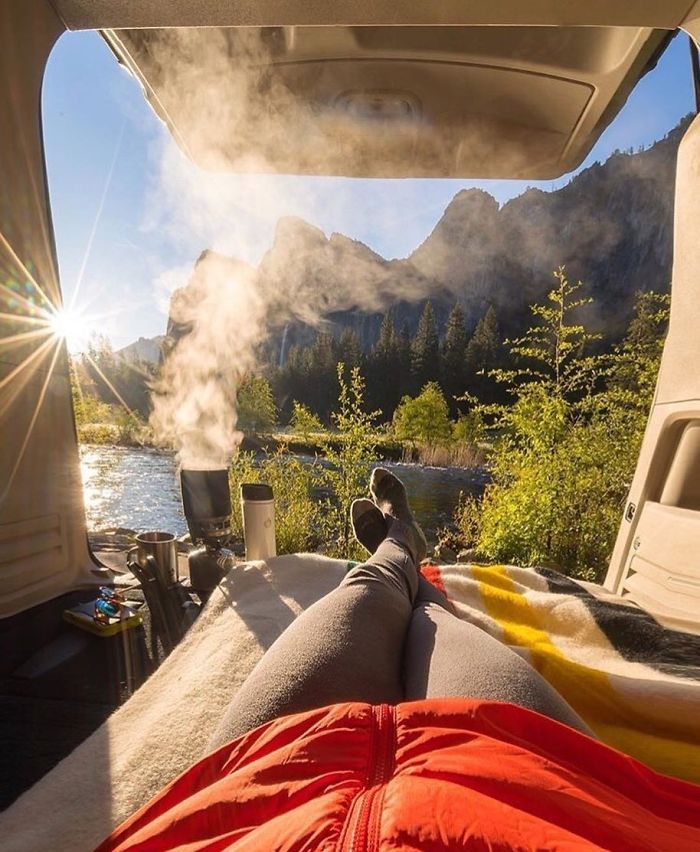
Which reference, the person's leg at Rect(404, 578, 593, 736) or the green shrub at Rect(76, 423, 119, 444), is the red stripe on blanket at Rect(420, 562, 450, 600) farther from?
the green shrub at Rect(76, 423, 119, 444)

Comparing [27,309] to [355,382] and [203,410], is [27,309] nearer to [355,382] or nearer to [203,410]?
[203,410]

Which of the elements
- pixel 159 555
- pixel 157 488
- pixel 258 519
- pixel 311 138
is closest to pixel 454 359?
pixel 157 488

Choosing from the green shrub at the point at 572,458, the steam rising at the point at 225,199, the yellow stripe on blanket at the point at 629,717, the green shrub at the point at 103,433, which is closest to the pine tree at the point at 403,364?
the steam rising at the point at 225,199

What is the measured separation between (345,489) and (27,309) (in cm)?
217

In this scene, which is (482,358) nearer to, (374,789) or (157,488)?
(157,488)

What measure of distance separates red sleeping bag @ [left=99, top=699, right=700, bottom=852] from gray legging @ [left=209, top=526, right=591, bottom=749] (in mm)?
83

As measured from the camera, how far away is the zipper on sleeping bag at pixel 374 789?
387 mm

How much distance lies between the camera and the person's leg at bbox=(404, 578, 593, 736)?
0.66 m

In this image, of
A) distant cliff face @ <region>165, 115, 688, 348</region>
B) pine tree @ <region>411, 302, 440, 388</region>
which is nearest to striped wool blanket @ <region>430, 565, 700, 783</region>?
pine tree @ <region>411, 302, 440, 388</region>

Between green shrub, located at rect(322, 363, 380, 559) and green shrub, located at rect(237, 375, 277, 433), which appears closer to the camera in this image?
green shrub, located at rect(322, 363, 380, 559)

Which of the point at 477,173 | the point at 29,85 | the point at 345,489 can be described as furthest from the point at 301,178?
the point at 345,489

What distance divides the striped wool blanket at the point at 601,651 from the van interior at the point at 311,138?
9.0 inches

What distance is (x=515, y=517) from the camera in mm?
2793

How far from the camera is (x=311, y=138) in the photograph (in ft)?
6.49
